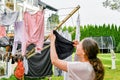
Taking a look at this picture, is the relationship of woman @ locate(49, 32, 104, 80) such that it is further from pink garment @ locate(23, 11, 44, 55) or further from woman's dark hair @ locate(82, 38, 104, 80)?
pink garment @ locate(23, 11, 44, 55)

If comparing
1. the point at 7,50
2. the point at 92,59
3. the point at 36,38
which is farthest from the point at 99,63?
the point at 7,50

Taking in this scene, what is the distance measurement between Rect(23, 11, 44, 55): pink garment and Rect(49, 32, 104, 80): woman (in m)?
6.60

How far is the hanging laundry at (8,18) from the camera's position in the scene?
34.0 ft

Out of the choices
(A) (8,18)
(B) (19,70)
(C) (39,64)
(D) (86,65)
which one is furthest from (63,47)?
(C) (39,64)

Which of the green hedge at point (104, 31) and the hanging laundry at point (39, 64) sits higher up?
the green hedge at point (104, 31)

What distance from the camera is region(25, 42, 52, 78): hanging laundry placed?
13750mm

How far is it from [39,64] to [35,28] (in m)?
4.67

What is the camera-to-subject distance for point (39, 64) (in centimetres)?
1398

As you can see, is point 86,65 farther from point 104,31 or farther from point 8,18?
point 104,31

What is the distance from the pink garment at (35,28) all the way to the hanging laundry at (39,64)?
4151mm

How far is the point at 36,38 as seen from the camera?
31.0 feet

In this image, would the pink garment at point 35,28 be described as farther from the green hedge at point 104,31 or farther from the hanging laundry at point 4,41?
the green hedge at point 104,31

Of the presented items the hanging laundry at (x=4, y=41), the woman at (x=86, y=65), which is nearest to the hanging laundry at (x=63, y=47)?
the hanging laundry at (x=4, y=41)

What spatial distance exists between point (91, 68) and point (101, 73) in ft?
0.29
